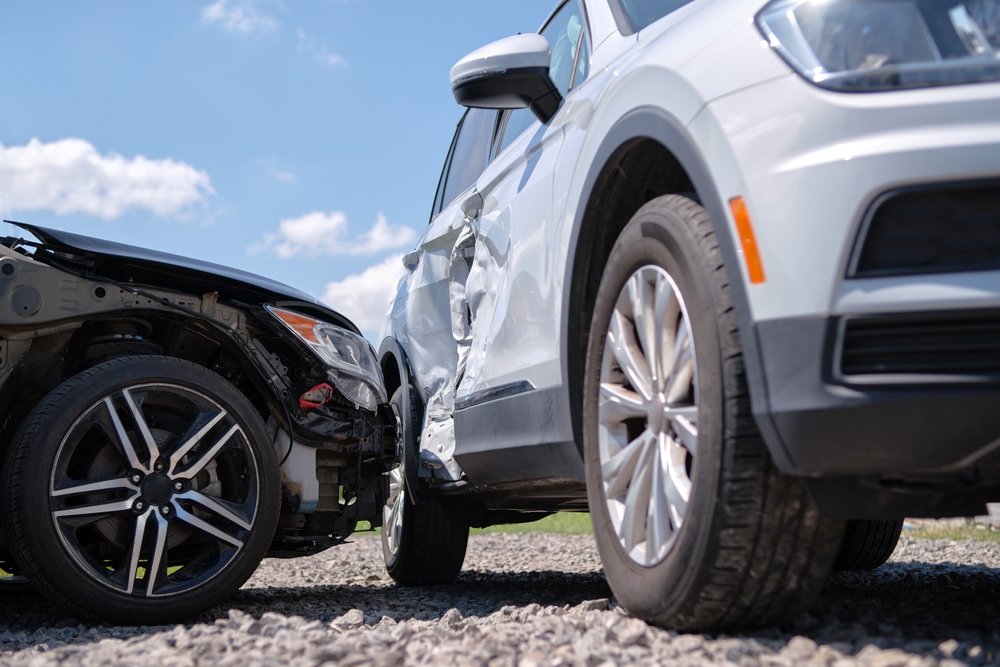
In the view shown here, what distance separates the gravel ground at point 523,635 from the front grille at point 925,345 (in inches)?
21.7

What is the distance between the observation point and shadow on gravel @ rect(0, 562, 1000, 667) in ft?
6.05

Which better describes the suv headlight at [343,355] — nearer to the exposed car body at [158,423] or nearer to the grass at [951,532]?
the exposed car body at [158,423]

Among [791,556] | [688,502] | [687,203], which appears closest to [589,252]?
[687,203]

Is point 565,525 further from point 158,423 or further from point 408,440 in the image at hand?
point 158,423

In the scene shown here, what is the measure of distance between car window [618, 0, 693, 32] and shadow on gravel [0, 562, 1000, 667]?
1754mm

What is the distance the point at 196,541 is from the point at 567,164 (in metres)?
1.84

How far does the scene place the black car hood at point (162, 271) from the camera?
3018mm

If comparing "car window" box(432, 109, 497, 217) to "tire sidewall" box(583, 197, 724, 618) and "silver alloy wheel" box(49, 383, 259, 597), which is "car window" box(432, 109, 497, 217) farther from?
"tire sidewall" box(583, 197, 724, 618)

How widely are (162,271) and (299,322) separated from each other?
0.53 meters

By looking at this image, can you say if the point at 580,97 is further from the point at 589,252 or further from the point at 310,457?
the point at 310,457

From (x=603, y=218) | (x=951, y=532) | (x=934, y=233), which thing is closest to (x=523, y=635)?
(x=603, y=218)

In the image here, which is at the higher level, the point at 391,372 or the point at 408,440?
the point at 391,372

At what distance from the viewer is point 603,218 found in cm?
251

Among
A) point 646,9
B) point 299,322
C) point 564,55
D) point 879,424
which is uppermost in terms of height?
point 564,55
